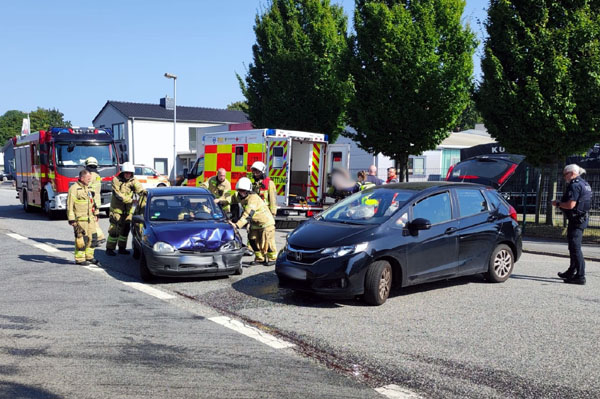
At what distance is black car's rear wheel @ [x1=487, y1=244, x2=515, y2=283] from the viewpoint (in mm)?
8195

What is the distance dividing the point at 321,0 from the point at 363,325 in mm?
21781

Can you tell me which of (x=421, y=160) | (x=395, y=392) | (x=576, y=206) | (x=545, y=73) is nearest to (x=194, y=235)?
(x=395, y=392)

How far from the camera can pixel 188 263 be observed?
8000 mm

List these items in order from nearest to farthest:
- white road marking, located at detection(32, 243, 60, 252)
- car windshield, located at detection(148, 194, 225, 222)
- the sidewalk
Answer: car windshield, located at detection(148, 194, 225, 222) → white road marking, located at detection(32, 243, 60, 252) → the sidewalk

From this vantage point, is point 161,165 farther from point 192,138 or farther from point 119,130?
point 119,130

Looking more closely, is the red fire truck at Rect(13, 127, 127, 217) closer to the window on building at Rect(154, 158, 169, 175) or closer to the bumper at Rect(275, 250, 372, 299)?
the bumper at Rect(275, 250, 372, 299)

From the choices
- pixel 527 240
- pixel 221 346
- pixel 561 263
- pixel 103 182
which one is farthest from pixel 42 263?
pixel 527 240

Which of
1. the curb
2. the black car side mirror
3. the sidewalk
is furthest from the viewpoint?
the sidewalk

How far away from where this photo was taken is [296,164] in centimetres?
1716

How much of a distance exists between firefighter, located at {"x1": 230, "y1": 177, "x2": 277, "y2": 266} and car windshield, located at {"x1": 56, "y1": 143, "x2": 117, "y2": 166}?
993cm

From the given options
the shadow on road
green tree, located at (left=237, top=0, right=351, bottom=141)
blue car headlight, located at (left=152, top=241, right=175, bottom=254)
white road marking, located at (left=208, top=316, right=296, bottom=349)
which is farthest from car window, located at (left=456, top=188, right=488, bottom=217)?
green tree, located at (left=237, top=0, right=351, bottom=141)

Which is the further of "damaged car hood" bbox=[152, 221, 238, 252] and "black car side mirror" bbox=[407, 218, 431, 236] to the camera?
"damaged car hood" bbox=[152, 221, 238, 252]

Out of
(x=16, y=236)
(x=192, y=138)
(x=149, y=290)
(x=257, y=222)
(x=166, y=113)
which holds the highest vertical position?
(x=166, y=113)

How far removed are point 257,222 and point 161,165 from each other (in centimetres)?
4523
